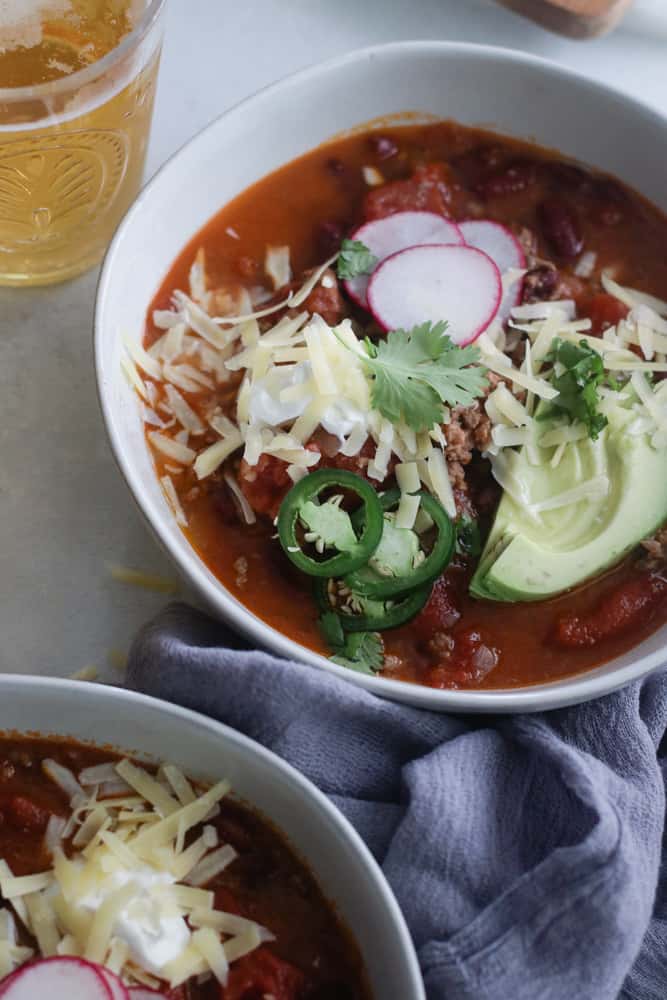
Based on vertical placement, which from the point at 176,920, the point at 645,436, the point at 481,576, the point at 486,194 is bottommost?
the point at 176,920

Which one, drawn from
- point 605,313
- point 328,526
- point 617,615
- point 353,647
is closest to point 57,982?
point 353,647

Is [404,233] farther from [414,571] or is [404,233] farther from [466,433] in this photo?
[414,571]

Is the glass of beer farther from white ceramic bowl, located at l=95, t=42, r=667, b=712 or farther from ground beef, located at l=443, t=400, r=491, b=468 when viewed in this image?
ground beef, located at l=443, t=400, r=491, b=468

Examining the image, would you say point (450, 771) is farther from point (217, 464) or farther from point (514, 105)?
point (514, 105)

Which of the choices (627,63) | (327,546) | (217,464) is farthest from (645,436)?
(627,63)

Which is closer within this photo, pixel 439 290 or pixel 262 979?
pixel 262 979

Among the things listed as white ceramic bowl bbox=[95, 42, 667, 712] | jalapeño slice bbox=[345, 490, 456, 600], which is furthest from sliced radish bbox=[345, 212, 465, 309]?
jalapeño slice bbox=[345, 490, 456, 600]

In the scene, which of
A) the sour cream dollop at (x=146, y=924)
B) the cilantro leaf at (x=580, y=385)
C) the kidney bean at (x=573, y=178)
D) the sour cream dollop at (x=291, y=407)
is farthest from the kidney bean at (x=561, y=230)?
the sour cream dollop at (x=146, y=924)
